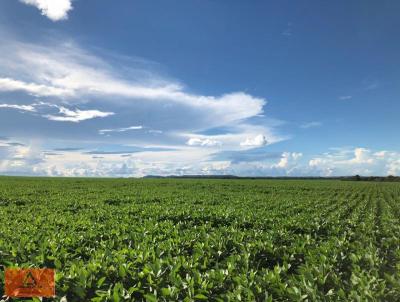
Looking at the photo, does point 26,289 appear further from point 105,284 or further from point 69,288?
point 105,284

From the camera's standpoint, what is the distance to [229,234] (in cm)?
1141

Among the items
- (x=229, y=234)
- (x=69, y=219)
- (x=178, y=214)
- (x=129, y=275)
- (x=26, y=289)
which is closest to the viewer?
(x=26, y=289)

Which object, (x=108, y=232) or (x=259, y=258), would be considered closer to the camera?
(x=259, y=258)

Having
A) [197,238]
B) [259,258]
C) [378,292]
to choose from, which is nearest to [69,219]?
[197,238]

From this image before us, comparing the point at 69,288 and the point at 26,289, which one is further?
the point at 69,288

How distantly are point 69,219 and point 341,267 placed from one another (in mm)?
10746

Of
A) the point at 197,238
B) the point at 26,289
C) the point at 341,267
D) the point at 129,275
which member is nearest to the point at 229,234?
the point at 197,238

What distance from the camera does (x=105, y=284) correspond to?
5.98m

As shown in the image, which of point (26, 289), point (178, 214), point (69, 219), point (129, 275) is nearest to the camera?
point (26, 289)

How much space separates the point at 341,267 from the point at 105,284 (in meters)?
5.96

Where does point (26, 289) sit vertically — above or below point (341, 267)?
above

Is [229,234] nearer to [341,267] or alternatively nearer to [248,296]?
[341,267]

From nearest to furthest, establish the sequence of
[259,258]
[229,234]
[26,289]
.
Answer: [26,289] < [259,258] < [229,234]

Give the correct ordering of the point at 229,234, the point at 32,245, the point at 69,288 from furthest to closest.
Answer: the point at 229,234, the point at 32,245, the point at 69,288
